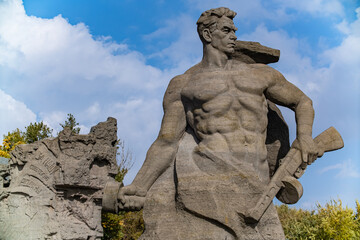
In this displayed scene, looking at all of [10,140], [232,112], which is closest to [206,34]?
[232,112]

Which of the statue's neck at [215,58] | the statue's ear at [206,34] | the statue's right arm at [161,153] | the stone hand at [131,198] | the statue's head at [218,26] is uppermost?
the statue's head at [218,26]

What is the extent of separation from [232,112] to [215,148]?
482 mm

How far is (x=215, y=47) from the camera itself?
5.88 m

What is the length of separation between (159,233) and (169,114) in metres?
1.49

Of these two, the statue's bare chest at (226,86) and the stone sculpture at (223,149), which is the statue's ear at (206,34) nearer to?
the stone sculpture at (223,149)

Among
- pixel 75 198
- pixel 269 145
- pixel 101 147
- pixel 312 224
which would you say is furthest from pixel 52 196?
pixel 312 224

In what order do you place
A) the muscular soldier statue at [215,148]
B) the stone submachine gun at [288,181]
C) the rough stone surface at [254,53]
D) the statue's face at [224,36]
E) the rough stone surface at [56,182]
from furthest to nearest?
the rough stone surface at [56,182] < the rough stone surface at [254,53] < the statue's face at [224,36] < the muscular soldier statue at [215,148] < the stone submachine gun at [288,181]

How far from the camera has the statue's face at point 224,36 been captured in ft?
19.1

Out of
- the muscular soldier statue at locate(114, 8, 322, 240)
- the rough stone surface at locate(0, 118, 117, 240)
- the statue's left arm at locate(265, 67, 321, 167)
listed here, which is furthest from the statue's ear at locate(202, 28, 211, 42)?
the rough stone surface at locate(0, 118, 117, 240)

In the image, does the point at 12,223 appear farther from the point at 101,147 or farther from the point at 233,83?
the point at 233,83

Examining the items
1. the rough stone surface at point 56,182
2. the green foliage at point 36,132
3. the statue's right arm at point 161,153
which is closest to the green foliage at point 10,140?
the green foliage at point 36,132

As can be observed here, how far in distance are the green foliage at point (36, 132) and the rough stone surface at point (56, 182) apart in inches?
486

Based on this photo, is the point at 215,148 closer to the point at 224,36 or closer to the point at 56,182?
the point at 224,36

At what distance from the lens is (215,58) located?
5879mm
